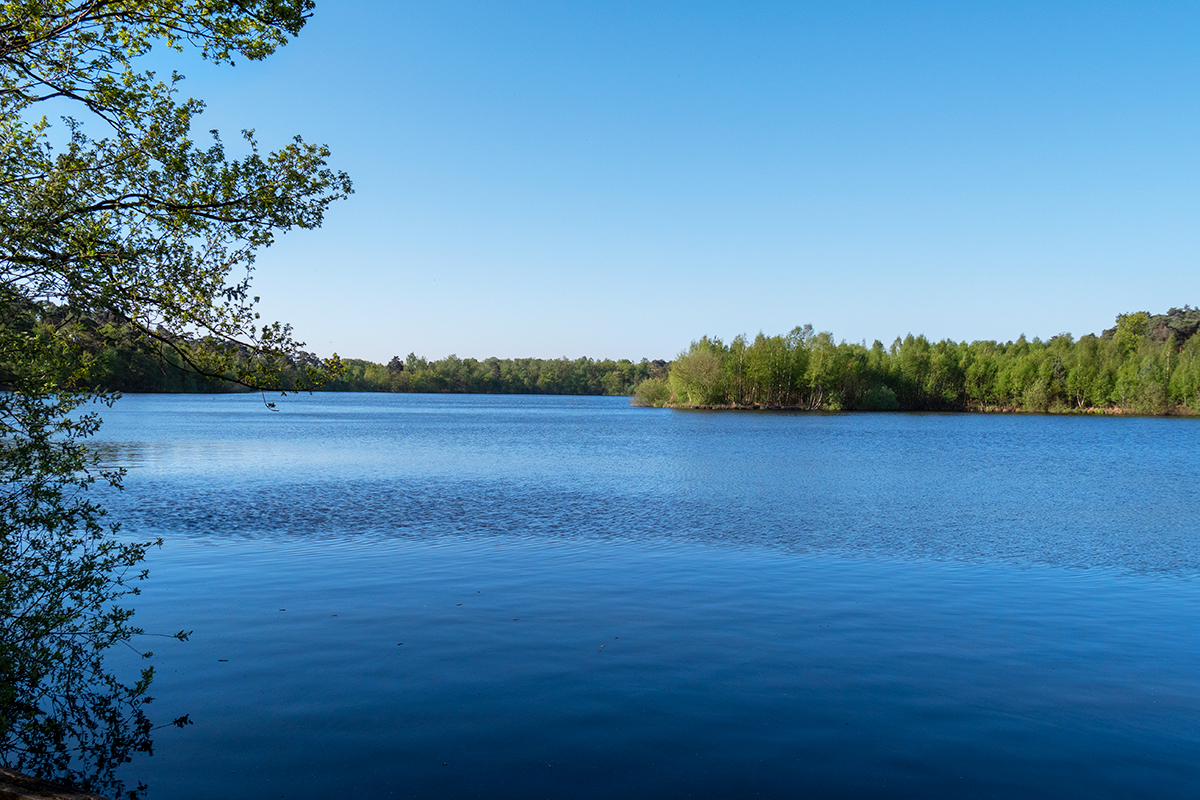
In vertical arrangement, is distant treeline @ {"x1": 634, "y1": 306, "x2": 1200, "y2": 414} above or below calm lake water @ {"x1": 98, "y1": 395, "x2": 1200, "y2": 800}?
above

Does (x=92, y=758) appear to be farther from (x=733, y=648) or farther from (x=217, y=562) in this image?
(x=217, y=562)

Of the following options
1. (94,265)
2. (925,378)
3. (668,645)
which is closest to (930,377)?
(925,378)

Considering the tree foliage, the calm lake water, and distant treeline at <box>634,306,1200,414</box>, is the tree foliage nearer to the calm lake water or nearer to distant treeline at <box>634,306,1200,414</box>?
the calm lake water

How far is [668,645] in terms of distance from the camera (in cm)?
1029

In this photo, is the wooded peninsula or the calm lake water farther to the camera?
the wooded peninsula

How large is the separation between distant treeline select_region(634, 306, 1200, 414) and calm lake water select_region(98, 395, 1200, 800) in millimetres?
98403

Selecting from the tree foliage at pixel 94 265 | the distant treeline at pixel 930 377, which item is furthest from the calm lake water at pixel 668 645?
the distant treeline at pixel 930 377

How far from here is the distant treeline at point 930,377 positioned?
386 feet

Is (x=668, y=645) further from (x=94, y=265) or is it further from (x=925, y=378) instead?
(x=925, y=378)

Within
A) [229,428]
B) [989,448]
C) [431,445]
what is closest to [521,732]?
[431,445]

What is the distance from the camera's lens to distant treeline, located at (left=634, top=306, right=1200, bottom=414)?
386ft

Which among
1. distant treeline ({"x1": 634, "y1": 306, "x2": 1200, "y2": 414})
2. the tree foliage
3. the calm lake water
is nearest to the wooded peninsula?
distant treeline ({"x1": 634, "y1": 306, "x2": 1200, "y2": 414})

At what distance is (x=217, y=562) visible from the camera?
1530 cm

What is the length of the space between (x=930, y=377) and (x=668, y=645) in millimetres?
138276
